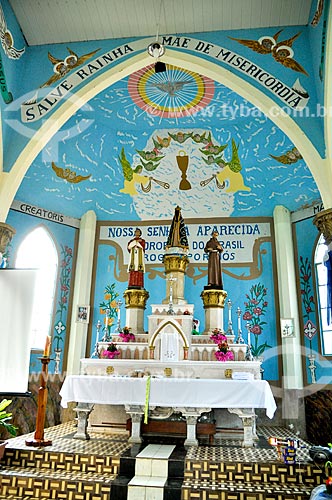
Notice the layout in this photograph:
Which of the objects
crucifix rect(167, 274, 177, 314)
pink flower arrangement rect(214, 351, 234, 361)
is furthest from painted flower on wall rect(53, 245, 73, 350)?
pink flower arrangement rect(214, 351, 234, 361)

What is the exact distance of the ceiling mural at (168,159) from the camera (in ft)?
34.8

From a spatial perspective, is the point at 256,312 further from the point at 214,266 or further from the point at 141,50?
the point at 141,50

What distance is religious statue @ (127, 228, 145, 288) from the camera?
10.1 metres

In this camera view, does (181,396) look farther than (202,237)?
No

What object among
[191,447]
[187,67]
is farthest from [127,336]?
[187,67]

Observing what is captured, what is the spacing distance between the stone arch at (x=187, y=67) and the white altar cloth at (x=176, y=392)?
3386mm

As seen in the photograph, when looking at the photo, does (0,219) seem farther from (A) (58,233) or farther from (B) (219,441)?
(B) (219,441)

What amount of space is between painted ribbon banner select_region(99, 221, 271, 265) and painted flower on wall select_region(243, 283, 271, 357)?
0.87m

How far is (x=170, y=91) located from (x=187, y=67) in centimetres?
218

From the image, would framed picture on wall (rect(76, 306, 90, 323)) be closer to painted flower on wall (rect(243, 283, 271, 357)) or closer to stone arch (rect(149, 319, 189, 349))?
stone arch (rect(149, 319, 189, 349))

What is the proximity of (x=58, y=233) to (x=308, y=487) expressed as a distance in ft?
28.2

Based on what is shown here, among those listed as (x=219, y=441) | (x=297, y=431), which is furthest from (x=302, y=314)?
(x=219, y=441)

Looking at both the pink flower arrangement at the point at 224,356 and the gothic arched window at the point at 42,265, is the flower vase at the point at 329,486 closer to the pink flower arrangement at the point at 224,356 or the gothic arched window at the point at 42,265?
the pink flower arrangement at the point at 224,356

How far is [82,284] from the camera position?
38.0 feet
